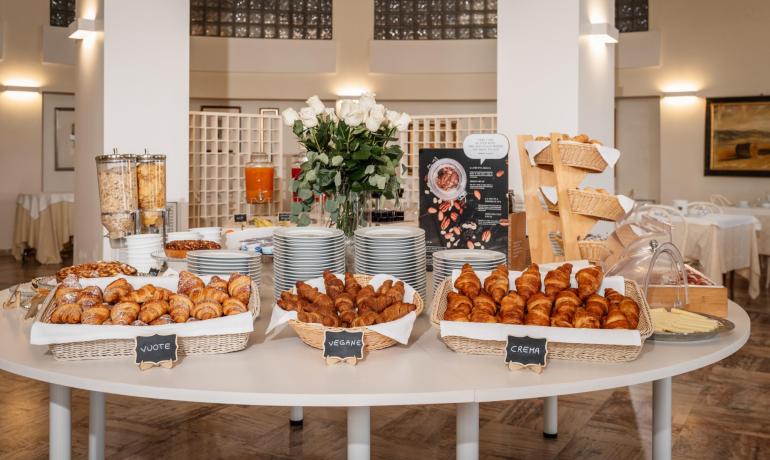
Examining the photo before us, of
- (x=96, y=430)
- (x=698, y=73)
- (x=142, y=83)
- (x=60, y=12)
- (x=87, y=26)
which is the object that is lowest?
(x=96, y=430)

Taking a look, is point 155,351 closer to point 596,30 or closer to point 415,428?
point 415,428

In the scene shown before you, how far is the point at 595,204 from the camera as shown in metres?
3.04

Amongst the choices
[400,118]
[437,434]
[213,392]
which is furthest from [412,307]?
[437,434]

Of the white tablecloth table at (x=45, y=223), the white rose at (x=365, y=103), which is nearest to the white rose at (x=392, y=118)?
the white rose at (x=365, y=103)

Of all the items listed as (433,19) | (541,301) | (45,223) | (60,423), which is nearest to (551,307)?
(541,301)

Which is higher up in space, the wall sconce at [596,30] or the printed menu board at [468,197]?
the wall sconce at [596,30]

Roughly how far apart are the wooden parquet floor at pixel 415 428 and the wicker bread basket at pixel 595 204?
111 cm

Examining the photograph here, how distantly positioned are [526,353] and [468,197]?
122 centimetres

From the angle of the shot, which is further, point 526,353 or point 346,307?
point 346,307

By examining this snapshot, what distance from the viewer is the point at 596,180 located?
6.46 metres

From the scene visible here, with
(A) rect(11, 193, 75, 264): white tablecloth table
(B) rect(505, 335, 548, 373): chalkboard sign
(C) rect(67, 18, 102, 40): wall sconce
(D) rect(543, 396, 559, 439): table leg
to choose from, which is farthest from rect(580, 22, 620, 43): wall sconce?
(A) rect(11, 193, 75, 264): white tablecloth table

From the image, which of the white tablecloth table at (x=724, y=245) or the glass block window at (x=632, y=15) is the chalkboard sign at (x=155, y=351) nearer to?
the white tablecloth table at (x=724, y=245)

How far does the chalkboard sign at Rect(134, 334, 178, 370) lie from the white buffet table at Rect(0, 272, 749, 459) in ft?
0.08

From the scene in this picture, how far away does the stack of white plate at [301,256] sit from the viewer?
88.9 inches
